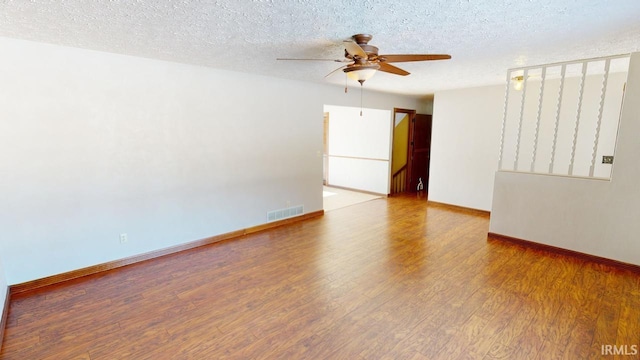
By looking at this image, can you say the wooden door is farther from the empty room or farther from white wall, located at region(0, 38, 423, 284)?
white wall, located at region(0, 38, 423, 284)

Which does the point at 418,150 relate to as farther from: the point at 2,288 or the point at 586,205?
the point at 2,288

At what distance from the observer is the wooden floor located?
211cm

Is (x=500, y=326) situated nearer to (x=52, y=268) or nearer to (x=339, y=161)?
(x=52, y=268)

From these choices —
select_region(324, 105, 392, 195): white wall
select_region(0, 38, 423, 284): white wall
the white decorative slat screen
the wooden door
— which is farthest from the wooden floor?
the wooden door

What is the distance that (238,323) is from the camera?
7.79ft


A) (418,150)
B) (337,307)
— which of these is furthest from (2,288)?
(418,150)

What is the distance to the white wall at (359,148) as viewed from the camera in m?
7.02

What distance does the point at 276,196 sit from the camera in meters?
4.78

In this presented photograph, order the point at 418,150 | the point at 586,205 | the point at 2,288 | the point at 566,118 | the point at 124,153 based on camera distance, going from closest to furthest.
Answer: the point at 2,288
the point at 124,153
the point at 586,205
the point at 566,118
the point at 418,150

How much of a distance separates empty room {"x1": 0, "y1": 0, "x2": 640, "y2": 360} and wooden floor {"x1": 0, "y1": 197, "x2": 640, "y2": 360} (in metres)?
0.02

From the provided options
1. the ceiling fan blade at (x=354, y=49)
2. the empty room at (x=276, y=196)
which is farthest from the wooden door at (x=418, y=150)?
the ceiling fan blade at (x=354, y=49)

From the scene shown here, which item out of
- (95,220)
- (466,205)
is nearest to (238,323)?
(95,220)

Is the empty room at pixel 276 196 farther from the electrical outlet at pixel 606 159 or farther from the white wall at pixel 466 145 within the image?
the white wall at pixel 466 145

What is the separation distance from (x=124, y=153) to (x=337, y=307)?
271 centimetres
